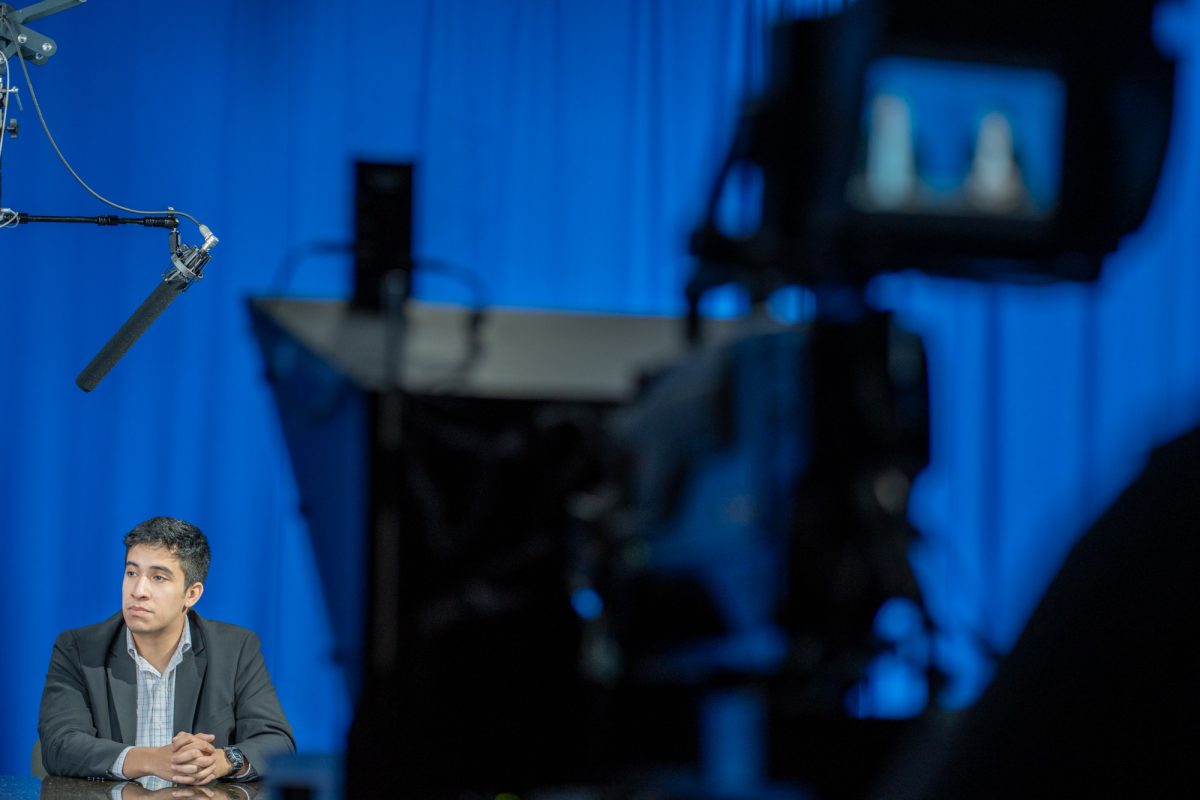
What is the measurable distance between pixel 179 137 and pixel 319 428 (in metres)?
3.37

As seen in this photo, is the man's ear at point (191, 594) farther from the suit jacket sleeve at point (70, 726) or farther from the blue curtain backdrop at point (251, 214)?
the blue curtain backdrop at point (251, 214)

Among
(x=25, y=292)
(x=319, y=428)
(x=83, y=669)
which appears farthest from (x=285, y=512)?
(x=319, y=428)

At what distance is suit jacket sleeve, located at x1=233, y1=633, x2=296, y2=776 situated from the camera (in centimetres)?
220

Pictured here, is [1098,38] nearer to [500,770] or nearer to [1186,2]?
[1186,2]

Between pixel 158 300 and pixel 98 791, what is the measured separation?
849 millimetres

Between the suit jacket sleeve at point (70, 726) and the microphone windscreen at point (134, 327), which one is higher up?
the microphone windscreen at point (134, 327)

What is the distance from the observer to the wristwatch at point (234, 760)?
205cm

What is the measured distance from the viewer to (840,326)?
46 cm

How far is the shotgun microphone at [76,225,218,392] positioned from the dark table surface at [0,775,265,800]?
725 mm

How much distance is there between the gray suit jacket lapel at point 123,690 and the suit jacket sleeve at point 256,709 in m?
0.18

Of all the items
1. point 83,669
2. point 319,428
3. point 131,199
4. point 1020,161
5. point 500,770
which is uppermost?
point 131,199

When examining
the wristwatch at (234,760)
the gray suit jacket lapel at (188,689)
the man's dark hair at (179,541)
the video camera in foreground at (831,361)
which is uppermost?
the video camera in foreground at (831,361)

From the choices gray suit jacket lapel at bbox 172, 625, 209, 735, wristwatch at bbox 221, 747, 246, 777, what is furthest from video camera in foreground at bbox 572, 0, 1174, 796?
gray suit jacket lapel at bbox 172, 625, 209, 735

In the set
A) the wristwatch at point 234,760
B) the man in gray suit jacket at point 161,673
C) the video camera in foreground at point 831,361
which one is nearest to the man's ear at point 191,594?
the man in gray suit jacket at point 161,673
